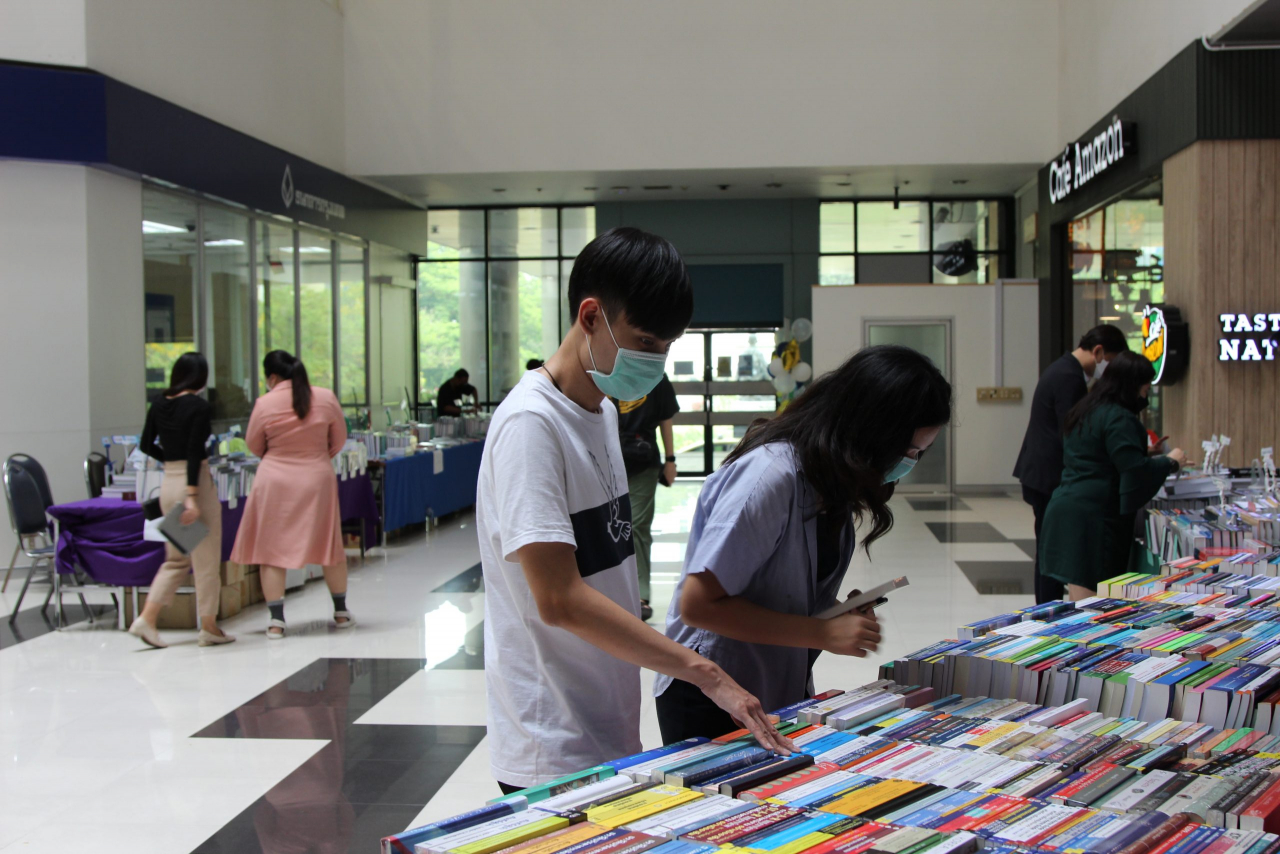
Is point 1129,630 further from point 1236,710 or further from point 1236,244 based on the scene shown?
point 1236,244

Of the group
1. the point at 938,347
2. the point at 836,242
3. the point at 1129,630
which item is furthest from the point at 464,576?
the point at 836,242

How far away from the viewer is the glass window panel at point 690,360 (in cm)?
1661

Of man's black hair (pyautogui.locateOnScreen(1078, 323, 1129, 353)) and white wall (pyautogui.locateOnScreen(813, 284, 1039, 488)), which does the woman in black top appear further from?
white wall (pyautogui.locateOnScreen(813, 284, 1039, 488))

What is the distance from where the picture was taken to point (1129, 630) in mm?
2473

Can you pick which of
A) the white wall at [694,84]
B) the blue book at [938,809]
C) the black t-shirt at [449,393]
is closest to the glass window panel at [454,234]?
the white wall at [694,84]

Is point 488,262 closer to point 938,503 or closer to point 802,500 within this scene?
point 938,503

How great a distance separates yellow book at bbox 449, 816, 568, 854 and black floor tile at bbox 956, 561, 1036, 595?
6250mm

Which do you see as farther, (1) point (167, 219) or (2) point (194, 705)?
(1) point (167, 219)

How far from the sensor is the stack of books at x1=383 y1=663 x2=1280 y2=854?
4.26 ft

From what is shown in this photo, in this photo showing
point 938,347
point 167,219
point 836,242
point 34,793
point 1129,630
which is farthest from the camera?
point 836,242

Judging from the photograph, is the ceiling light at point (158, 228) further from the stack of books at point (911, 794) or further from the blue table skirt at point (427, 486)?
the stack of books at point (911, 794)

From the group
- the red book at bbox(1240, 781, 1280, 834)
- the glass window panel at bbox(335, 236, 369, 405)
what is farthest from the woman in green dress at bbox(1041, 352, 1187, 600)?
the glass window panel at bbox(335, 236, 369, 405)

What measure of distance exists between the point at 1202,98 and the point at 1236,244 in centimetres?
114

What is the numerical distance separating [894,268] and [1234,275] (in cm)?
846
